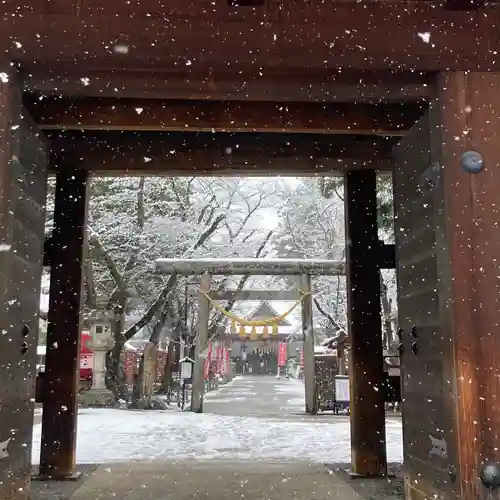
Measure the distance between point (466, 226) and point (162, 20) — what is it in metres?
1.99

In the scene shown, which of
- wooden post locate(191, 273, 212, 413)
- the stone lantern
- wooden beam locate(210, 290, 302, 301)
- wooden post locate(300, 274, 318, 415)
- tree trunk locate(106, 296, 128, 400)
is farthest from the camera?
tree trunk locate(106, 296, 128, 400)

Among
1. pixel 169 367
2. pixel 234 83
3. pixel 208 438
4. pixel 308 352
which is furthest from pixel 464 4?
pixel 169 367

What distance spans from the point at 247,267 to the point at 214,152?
24.9ft

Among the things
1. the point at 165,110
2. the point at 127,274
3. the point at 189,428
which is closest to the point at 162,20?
the point at 165,110

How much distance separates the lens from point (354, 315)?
215 inches

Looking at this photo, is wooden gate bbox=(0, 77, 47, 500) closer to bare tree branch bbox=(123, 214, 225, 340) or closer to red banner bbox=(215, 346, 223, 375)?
bare tree branch bbox=(123, 214, 225, 340)

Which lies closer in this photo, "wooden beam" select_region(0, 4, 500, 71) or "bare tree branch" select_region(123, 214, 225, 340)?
"wooden beam" select_region(0, 4, 500, 71)

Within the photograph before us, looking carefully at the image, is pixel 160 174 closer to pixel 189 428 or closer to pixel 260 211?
pixel 189 428

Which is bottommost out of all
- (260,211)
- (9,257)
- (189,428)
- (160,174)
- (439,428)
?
(189,428)

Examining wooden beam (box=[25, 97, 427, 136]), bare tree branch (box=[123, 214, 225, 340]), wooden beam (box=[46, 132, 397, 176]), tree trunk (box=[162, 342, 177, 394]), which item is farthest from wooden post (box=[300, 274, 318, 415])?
wooden beam (box=[25, 97, 427, 136])

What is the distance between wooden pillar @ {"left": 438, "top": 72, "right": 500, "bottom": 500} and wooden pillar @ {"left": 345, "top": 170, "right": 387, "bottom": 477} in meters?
2.13

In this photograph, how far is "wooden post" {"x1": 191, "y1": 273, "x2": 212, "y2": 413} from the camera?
1223 centimetres

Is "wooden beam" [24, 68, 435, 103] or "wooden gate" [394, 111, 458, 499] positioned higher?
"wooden beam" [24, 68, 435, 103]

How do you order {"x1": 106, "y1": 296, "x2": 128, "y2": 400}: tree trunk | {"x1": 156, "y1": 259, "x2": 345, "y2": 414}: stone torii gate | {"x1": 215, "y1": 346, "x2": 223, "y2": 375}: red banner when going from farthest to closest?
{"x1": 215, "y1": 346, "x2": 223, "y2": 375}: red banner
{"x1": 106, "y1": 296, "x2": 128, "y2": 400}: tree trunk
{"x1": 156, "y1": 259, "x2": 345, "y2": 414}: stone torii gate
